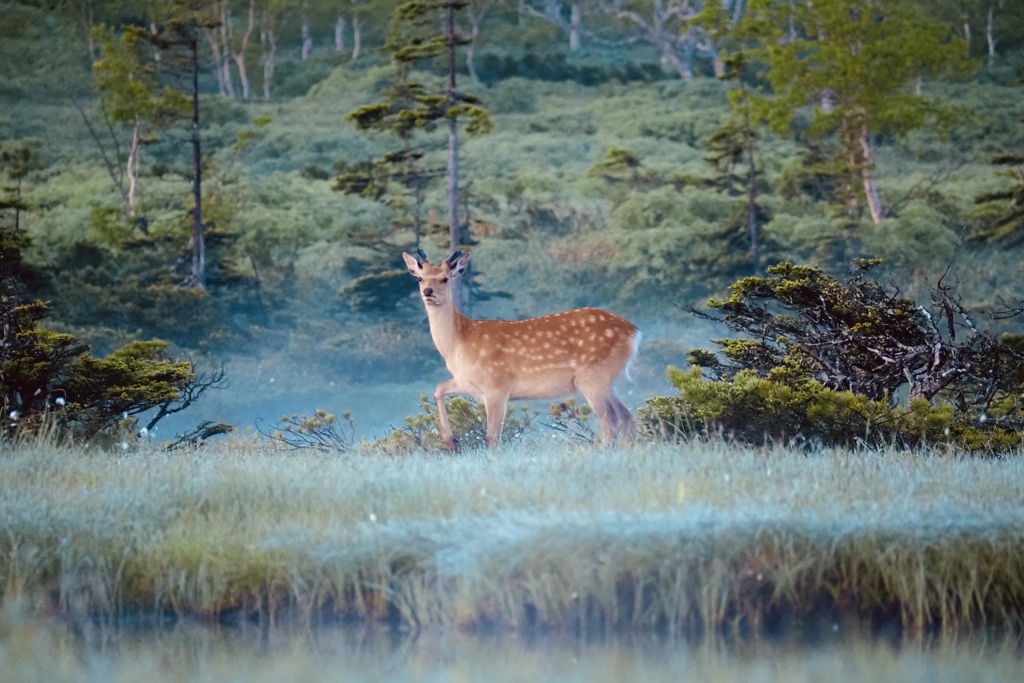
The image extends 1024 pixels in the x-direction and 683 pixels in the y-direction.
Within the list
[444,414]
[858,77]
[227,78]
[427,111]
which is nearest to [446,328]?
[444,414]

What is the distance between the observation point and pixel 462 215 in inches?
917

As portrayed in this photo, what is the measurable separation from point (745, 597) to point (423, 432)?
5.41 metres

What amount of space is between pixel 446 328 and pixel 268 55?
27.2m

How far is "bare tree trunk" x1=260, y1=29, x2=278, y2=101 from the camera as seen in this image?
108 ft

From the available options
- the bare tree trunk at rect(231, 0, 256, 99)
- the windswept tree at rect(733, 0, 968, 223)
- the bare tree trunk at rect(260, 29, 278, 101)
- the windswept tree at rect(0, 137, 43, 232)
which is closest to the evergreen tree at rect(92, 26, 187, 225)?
the windswept tree at rect(0, 137, 43, 232)

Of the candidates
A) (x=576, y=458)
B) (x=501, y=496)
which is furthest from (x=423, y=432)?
(x=501, y=496)

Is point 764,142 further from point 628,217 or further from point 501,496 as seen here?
point 501,496

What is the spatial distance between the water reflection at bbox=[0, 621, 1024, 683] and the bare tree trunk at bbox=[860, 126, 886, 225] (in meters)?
16.4

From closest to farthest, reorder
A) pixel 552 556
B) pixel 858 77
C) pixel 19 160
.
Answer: pixel 552 556
pixel 858 77
pixel 19 160

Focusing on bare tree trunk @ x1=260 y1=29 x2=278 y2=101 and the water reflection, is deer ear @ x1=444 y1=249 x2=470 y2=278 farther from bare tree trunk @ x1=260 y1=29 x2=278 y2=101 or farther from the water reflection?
bare tree trunk @ x1=260 y1=29 x2=278 y2=101

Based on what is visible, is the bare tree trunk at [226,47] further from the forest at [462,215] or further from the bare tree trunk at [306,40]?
the bare tree trunk at [306,40]

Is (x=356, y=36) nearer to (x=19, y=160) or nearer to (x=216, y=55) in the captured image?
(x=216, y=55)

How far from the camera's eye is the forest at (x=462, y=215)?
10.7 meters

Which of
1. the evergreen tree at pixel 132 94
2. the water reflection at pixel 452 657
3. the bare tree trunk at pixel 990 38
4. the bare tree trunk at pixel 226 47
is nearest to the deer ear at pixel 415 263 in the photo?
the water reflection at pixel 452 657
